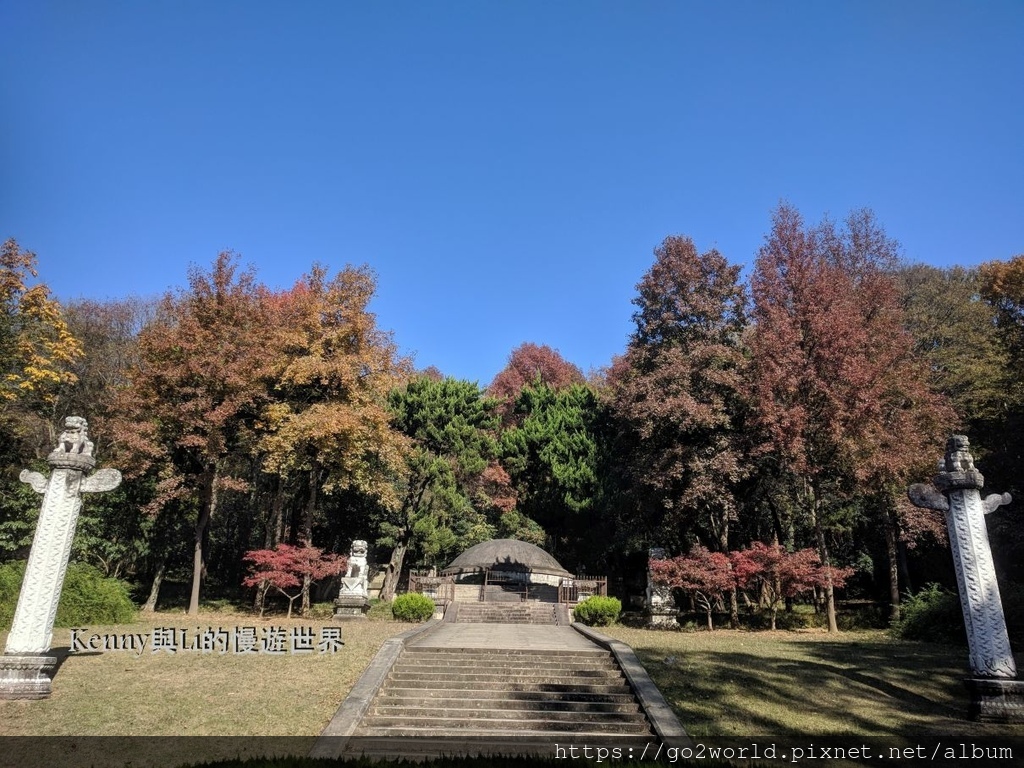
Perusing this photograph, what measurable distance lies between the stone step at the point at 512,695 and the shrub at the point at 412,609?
347 inches

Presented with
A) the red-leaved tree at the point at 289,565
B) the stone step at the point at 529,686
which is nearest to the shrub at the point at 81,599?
the red-leaved tree at the point at 289,565

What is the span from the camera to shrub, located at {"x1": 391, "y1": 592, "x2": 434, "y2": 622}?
19.1m

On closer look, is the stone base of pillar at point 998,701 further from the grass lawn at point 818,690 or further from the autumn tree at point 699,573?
the autumn tree at point 699,573

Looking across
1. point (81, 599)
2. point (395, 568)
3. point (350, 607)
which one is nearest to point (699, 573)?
point (350, 607)

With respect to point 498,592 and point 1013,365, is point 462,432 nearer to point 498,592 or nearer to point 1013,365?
point 498,592

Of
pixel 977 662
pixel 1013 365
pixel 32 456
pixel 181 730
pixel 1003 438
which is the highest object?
pixel 1013 365

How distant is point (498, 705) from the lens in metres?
9.87

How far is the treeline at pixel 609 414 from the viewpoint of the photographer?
19969 mm

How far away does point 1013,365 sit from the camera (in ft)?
72.7

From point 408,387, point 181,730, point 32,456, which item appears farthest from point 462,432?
point 181,730

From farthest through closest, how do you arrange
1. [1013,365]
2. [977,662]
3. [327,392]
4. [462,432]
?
1. [462,432]
2. [327,392]
3. [1013,365]
4. [977,662]

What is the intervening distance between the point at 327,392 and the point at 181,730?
53.4 feet

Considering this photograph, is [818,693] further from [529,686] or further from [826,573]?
[826,573]

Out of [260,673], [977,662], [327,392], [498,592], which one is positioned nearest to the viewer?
[977,662]
